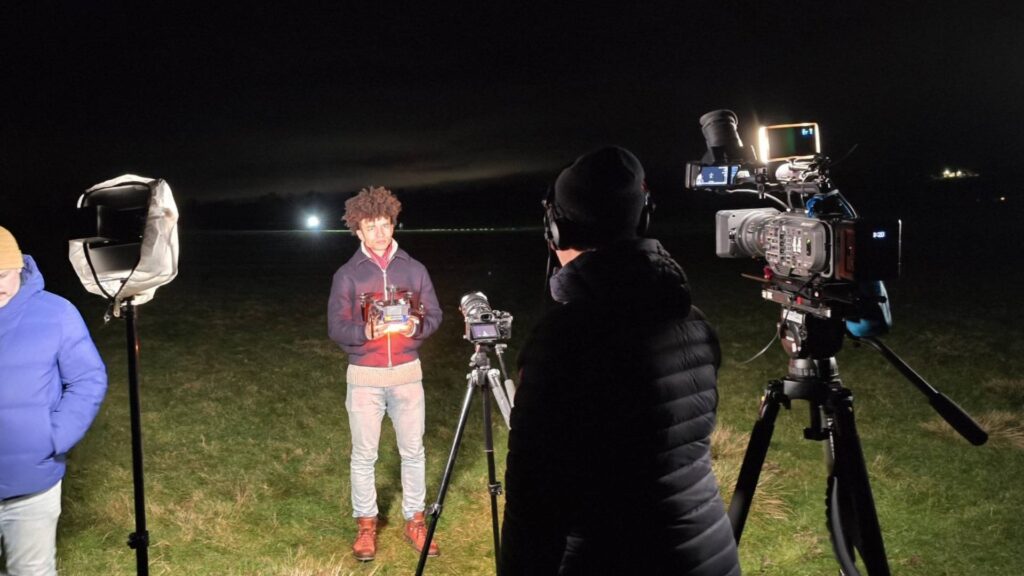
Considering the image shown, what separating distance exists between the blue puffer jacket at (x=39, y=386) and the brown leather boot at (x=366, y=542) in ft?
5.52

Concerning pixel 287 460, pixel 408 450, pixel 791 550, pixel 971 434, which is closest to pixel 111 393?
pixel 287 460

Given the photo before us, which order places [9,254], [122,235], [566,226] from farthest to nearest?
1. [9,254]
2. [122,235]
3. [566,226]

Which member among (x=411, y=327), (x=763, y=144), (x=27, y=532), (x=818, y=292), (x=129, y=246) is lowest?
(x=27, y=532)

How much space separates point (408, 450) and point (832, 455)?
2.25 meters

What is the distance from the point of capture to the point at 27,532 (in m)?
2.79

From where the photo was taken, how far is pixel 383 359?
3.92 m

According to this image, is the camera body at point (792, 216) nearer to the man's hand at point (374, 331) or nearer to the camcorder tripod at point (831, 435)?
the camcorder tripod at point (831, 435)

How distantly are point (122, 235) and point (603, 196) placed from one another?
191 cm

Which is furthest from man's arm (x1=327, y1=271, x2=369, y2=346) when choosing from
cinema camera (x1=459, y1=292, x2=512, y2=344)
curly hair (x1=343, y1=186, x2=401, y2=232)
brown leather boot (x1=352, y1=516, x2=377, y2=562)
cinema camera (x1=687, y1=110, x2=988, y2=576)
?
cinema camera (x1=687, y1=110, x2=988, y2=576)

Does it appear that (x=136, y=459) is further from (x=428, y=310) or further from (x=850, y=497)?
(x=850, y=497)

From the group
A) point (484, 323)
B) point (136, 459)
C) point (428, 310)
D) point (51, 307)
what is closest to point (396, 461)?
point (428, 310)

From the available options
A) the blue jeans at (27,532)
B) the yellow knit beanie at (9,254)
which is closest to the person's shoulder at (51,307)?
the yellow knit beanie at (9,254)

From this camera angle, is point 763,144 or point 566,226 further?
point 763,144

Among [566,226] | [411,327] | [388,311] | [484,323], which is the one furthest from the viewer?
[411,327]
